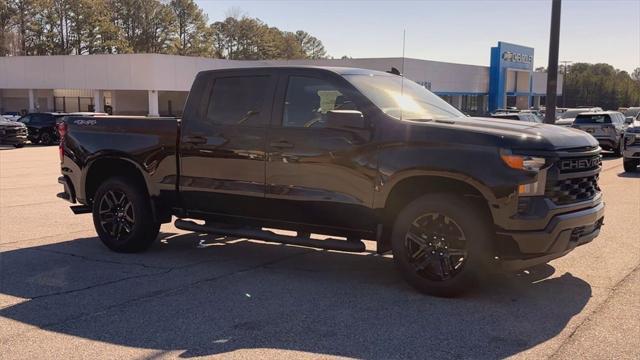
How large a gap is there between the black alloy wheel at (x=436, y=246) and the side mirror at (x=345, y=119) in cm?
101

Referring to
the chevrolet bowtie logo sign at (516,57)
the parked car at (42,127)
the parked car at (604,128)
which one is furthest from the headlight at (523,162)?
the chevrolet bowtie logo sign at (516,57)

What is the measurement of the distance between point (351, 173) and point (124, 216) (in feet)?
10.0

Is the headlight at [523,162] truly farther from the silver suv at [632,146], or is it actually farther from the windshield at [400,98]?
the silver suv at [632,146]

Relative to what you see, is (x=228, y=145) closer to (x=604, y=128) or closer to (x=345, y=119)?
(x=345, y=119)

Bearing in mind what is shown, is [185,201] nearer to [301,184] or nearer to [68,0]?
[301,184]

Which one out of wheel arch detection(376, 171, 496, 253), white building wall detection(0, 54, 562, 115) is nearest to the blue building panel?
white building wall detection(0, 54, 562, 115)

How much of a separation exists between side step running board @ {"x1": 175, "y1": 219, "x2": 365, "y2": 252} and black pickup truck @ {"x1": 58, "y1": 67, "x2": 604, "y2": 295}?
2 centimetres

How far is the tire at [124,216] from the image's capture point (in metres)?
7.18

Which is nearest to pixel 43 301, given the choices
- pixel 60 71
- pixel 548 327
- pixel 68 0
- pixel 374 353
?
pixel 374 353

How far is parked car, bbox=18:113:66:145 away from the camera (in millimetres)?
30578

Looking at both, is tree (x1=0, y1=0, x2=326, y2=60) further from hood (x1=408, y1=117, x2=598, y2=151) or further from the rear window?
hood (x1=408, y1=117, x2=598, y2=151)

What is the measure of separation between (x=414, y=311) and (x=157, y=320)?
6.93 ft

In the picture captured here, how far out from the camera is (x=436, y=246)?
5.54 metres

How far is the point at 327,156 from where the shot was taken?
5.91 meters
